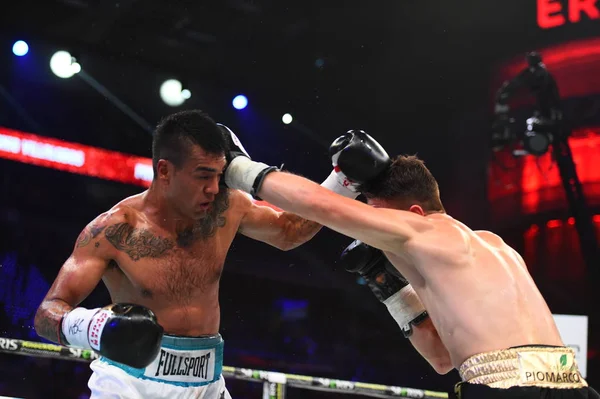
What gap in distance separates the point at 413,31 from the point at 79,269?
18.1 ft

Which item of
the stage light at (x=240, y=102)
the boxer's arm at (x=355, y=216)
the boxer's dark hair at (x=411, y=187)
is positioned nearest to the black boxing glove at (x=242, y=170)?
the boxer's arm at (x=355, y=216)

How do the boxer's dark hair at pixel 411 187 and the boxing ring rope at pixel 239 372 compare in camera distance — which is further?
the boxing ring rope at pixel 239 372

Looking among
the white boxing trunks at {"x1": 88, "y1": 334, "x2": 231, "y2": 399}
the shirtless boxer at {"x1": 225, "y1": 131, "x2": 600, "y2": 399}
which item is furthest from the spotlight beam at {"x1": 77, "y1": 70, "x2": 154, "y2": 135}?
the shirtless boxer at {"x1": 225, "y1": 131, "x2": 600, "y2": 399}

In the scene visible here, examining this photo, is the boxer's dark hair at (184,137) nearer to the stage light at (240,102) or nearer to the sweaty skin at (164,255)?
the sweaty skin at (164,255)

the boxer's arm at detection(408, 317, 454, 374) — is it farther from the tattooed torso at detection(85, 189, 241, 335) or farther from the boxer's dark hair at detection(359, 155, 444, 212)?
the tattooed torso at detection(85, 189, 241, 335)

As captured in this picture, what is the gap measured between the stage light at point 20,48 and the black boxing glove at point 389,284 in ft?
15.7

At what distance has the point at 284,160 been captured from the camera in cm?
718

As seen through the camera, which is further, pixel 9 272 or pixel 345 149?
pixel 9 272

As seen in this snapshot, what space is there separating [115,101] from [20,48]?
1001 mm

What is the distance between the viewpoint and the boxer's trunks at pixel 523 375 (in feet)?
5.90

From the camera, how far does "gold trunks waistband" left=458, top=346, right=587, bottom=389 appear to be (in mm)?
1804

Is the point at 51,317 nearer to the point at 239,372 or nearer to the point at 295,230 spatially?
the point at 295,230

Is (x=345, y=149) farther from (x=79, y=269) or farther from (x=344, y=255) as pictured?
(x=79, y=269)

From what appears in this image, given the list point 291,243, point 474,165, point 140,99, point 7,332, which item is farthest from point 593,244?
point 7,332
